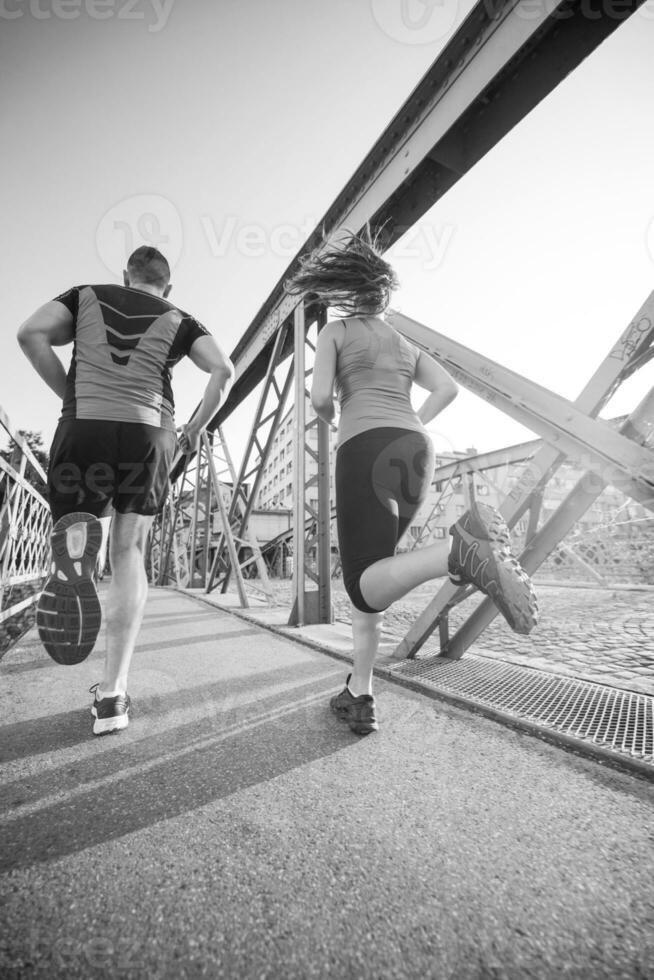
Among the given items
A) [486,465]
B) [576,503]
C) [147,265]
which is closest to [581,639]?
Result: [576,503]

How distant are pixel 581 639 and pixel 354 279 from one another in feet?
11.1

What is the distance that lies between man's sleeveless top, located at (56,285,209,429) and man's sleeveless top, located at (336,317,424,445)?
81 cm

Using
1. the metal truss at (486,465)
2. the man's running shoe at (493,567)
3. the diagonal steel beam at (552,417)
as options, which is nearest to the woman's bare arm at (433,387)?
the diagonal steel beam at (552,417)

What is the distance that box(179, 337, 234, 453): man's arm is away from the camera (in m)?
1.99

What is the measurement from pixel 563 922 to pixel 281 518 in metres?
23.1

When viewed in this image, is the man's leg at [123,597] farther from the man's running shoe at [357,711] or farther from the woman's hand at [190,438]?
the man's running shoe at [357,711]

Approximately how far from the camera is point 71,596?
146cm

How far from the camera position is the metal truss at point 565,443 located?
76.2 inches

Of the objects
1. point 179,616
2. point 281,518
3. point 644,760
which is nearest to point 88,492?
point 644,760

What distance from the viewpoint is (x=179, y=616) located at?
4.65m

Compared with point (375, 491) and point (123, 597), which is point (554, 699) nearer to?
point (375, 491)

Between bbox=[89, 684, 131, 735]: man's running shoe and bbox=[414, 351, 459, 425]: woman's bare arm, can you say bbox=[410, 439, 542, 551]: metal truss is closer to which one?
bbox=[414, 351, 459, 425]: woman's bare arm

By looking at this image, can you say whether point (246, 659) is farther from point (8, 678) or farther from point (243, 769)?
point (243, 769)

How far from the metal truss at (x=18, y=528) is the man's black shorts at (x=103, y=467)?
133 centimetres
